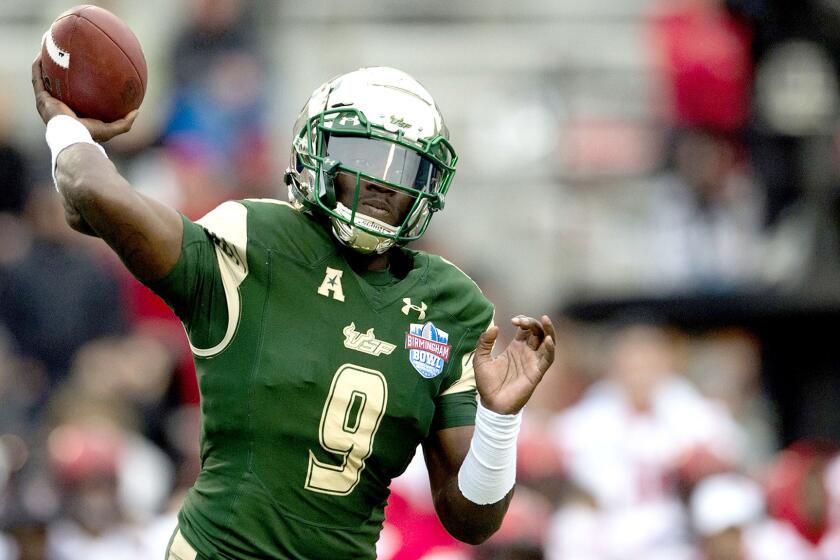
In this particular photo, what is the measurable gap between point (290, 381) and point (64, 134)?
802 mm

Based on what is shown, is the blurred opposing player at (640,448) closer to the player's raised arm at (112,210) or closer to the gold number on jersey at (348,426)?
the gold number on jersey at (348,426)

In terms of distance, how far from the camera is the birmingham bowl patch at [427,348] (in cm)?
390

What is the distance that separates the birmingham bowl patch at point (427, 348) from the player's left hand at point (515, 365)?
0.09 metres

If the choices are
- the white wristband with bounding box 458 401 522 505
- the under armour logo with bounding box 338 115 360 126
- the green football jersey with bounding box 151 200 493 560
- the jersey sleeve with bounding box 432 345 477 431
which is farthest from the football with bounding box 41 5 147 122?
the white wristband with bounding box 458 401 522 505

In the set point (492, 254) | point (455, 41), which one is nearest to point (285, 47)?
point (455, 41)

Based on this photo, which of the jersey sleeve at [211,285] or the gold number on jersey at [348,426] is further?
the gold number on jersey at [348,426]

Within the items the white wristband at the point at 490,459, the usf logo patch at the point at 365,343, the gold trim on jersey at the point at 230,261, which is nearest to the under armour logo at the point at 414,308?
the usf logo patch at the point at 365,343

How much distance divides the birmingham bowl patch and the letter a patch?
0.20m

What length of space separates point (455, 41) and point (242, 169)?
2.45 metres

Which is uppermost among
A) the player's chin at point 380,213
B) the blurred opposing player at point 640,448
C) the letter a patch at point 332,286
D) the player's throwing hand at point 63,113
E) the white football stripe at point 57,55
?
the white football stripe at point 57,55

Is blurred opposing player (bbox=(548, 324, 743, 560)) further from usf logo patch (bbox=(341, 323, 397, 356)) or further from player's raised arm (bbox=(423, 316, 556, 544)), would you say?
usf logo patch (bbox=(341, 323, 397, 356))

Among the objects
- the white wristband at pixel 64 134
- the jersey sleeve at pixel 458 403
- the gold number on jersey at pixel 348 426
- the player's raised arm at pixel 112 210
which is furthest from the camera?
the jersey sleeve at pixel 458 403

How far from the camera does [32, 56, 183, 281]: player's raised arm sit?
352 centimetres

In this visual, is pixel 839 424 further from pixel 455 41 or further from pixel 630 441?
pixel 455 41
